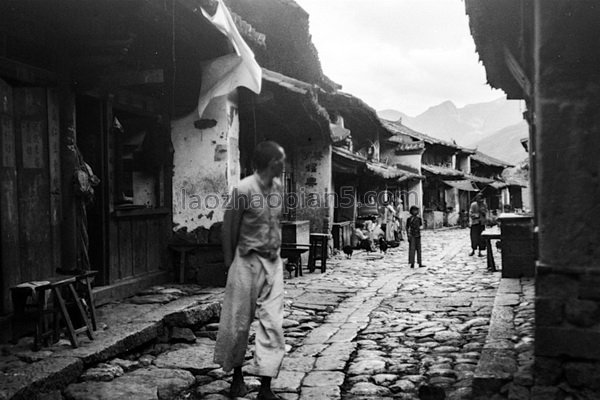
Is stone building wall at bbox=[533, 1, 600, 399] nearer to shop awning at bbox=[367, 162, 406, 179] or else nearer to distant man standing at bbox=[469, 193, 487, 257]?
distant man standing at bbox=[469, 193, 487, 257]

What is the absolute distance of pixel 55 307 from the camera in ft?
16.1

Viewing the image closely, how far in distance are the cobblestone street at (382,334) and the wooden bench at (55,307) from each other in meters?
1.32

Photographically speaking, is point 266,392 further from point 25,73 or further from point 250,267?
point 25,73

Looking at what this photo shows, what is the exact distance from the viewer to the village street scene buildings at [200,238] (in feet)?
12.6

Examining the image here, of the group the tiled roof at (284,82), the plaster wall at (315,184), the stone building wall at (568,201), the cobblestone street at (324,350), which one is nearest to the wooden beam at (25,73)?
the cobblestone street at (324,350)

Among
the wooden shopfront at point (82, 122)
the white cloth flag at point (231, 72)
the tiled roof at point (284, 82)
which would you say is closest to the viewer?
the wooden shopfront at point (82, 122)

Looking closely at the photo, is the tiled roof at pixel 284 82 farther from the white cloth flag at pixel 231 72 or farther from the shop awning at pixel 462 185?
the shop awning at pixel 462 185

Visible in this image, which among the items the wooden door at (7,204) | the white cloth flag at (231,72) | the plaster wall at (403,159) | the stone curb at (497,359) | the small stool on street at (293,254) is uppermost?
the plaster wall at (403,159)

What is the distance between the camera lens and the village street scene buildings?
3.84m

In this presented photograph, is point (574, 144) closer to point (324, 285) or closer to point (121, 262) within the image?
point (121, 262)

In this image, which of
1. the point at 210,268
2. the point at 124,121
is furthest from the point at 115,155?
the point at 210,268

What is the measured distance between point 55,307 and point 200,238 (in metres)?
3.64

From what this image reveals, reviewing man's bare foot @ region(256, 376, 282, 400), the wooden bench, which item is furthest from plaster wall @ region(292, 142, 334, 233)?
man's bare foot @ region(256, 376, 282, 400)

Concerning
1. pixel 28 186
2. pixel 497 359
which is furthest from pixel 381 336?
pixel 28 186
